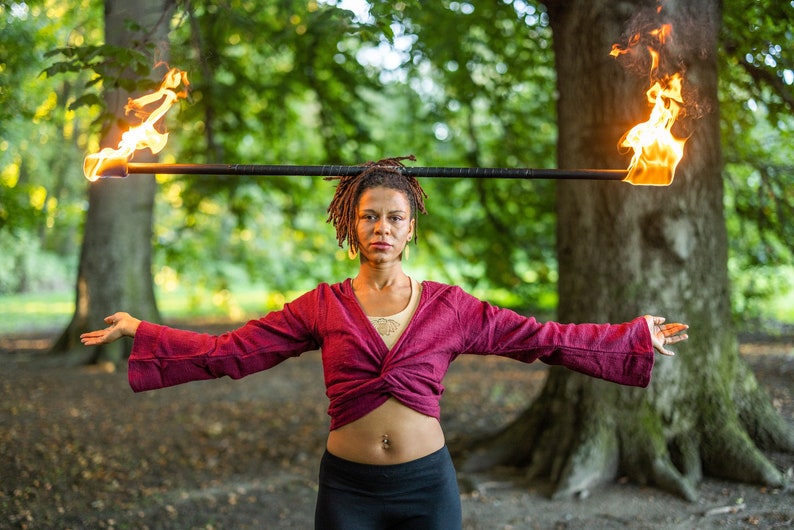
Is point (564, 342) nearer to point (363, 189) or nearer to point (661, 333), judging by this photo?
point (661, 333)

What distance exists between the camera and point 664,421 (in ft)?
→ 17.0

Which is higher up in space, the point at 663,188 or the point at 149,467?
the point at 663,188

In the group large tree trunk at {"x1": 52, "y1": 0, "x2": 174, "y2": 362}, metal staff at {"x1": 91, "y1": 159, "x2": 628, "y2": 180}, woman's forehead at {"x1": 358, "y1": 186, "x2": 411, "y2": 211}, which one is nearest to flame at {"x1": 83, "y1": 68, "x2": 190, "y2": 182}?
metal staff at {"x1": 91, "y1": 159, "x2": 628, "y2": 180}

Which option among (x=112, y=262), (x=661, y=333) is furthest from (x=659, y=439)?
(x=112, y=262)

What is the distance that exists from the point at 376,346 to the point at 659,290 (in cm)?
295

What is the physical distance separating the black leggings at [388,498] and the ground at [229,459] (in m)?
2.18

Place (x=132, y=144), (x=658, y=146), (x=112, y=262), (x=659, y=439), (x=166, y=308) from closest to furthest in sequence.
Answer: (x=658, y=146) → (x=132, y=144) → (x=659, y=439) → (x=112, y=262) → (x=166, y=308)

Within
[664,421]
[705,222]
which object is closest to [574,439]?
[664,421]

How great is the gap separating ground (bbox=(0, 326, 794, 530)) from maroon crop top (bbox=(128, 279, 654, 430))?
6.77 feet

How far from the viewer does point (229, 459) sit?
6.55 m

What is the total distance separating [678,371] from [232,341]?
333 cm

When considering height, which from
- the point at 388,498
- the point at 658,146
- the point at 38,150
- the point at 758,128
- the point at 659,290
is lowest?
the point at 388,498

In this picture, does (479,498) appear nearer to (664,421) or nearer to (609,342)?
(664,421)

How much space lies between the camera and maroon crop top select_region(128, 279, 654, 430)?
2.87m
